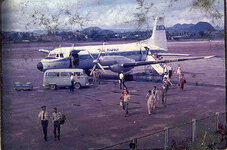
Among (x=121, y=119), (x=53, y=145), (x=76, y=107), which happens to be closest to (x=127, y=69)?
(x=76, y=107)

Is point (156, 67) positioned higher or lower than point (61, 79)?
higher

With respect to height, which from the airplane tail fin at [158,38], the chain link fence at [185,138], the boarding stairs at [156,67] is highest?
the airplane tail fin at [158,38]

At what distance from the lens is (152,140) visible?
12141 mm

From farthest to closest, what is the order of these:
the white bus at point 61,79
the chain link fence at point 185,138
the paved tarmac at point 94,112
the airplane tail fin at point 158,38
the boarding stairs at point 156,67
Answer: the airplane tail fin at point 158,38 → the boarding stairs at point 156,67 → the white bus at point 61,79 → the paved tarmac at point 94,112 → the chain link fence at point 185,138

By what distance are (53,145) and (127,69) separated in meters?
17.3

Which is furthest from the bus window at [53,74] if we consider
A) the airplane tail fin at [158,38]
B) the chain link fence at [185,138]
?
the airplane tail fin at [158,38]

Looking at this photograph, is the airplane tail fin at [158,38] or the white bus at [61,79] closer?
the white bus at [61,79]

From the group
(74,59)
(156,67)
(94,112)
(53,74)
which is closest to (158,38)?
(156,67)

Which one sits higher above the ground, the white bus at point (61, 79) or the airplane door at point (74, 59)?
the airplane door at point (74, 59)

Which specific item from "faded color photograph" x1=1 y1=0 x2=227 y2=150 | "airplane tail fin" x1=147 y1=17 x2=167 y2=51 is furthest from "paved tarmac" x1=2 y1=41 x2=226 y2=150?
"airplane tail fin" x1=147 y1=17 x2=167 y2=51

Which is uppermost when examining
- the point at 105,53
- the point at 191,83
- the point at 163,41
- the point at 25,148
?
the point at 163,41

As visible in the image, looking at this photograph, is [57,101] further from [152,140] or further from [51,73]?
[152,140]

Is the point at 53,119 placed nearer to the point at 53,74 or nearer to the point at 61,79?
the point at 61,79

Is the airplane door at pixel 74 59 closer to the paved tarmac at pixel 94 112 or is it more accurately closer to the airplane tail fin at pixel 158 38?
the paved tarmac at pixel 94 112
